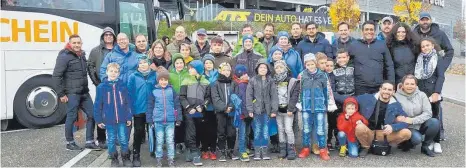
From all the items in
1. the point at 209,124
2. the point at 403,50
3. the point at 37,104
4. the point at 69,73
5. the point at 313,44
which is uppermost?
the point at 313,44

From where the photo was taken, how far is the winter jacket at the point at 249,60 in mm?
6531

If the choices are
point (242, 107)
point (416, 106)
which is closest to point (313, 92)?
point (242, 107)

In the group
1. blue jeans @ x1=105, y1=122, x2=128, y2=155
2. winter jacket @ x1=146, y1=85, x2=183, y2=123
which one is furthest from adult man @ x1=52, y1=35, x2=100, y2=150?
winter jacket @ x1=146, y1=85, x2=183, y2=123

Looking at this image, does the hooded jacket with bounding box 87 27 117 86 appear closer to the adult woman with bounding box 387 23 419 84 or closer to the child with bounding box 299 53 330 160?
the child with bounding box 299 53 330 160

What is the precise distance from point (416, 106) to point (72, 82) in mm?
4791

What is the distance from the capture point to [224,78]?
5.95 metres

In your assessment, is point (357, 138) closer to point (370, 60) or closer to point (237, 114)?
point (370, 60)

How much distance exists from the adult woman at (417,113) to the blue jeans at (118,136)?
3573 millimetres

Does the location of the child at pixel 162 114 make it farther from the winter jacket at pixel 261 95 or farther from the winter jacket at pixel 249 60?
the winter jacket at pixel 249 60

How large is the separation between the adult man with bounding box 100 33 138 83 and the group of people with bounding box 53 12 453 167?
0.5 inches

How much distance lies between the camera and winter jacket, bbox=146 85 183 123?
5.63 m

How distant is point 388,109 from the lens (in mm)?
6066

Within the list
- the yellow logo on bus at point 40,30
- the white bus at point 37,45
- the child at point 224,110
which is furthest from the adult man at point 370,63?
the yellow logo on bus at point 40,30

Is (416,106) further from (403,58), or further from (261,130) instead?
(261,130)
